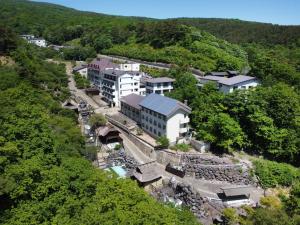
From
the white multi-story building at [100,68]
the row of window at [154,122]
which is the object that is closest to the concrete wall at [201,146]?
the row of window at [154,122]

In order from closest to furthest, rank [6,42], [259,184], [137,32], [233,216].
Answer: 1. [233,216]
2. [259,184]
3. [6,42]
4. [137,32]

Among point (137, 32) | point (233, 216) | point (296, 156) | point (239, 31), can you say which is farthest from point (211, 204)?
point (239, 31)

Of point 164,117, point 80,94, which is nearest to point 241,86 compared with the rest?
point 164,117

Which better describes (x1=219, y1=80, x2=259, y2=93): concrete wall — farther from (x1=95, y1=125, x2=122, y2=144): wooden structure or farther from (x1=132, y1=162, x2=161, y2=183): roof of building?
(x1=132, y1=162, x2=161, y2=183): roof of building

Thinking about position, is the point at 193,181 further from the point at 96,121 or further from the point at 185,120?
the point at 96,121

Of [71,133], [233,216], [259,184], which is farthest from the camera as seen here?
[259,184]

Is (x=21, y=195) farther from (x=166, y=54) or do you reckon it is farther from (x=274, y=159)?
(x=166, y=54)
